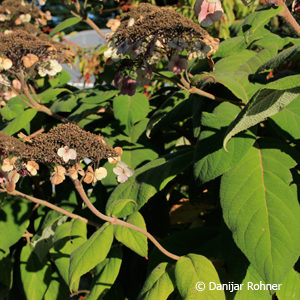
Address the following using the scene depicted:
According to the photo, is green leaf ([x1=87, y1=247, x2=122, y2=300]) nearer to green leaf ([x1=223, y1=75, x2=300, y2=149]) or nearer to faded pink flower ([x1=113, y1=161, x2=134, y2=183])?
faded pink flower ([x1=113, y1=161, x2=134, y2=183])

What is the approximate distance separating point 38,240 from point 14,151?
41cm

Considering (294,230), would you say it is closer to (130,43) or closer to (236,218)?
(236,218)

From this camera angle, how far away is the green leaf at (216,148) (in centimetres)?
92

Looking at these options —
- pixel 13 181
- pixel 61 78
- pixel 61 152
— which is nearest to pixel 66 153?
pixel 61 152

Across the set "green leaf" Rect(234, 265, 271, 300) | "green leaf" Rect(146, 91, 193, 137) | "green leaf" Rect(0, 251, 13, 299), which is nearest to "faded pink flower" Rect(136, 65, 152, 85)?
"green leaf" Rect(146, 91, 193, 137)

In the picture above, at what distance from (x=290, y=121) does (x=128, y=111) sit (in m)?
0.53

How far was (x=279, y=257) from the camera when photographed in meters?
0.81

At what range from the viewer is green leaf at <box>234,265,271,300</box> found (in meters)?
0.97

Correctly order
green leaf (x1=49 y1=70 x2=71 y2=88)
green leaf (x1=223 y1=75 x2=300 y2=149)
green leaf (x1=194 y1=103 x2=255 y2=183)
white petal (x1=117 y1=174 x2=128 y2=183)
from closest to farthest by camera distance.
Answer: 1. green leaf (x1=223 y1=75 x2=300 y2=149)
2. green leaf (x1=194 y1=103 x2=255 y2=183)
3. white petal (x1=117 y1=174 x2=128 y2=183)
4. green leaf (x1=49 y1=70 x2=71 y2=88)

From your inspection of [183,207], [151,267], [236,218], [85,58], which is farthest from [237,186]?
[85,58]

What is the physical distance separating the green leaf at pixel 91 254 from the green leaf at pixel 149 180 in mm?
77

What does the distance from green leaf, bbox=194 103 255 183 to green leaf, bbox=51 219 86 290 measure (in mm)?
363

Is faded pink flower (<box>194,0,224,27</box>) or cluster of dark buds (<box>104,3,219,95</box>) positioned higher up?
faded pink flower (<box>194,0,224,27</box>)

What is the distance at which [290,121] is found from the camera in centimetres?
105
